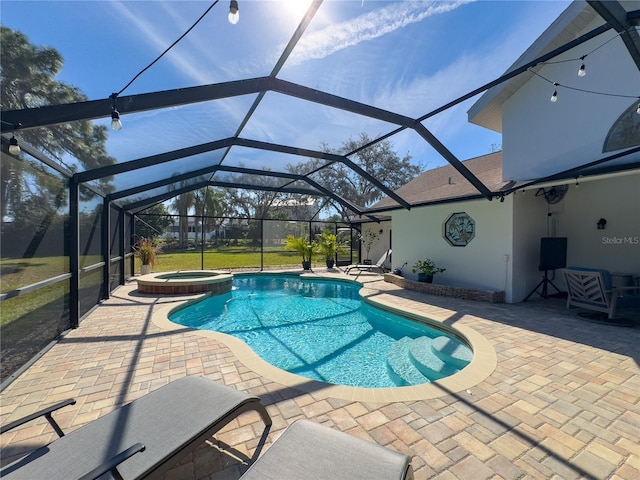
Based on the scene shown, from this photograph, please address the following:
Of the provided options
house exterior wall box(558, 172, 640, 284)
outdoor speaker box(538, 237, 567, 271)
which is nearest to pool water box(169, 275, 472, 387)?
outdoor speaker box(538, 237, 567, 271)

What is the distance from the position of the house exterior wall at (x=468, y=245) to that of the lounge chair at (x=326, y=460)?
25.4ft

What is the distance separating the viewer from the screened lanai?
10.6 feet

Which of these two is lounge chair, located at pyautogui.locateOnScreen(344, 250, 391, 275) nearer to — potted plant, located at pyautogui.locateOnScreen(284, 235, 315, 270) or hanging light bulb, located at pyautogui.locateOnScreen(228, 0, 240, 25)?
potted plant, located at pyautogui.locateOnScreen(284, 235, 315, 270)

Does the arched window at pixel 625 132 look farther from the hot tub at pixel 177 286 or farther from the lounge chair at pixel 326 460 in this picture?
the hot tub at pixel 177 286

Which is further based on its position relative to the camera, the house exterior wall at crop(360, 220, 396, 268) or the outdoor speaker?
the house exterior wall at crop(360, 220, 396, 268)

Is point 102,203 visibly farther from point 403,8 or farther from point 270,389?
point 403,8

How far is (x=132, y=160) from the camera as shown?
6.61m

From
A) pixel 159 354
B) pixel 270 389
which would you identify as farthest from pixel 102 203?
pixel 270 389

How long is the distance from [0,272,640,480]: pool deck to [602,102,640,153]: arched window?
3854 mm

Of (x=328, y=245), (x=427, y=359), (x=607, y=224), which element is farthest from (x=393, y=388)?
(x=328, y=245)

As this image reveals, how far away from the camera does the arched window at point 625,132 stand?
228 inches

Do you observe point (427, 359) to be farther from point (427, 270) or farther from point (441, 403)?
point (427, 270)

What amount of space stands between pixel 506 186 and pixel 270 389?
800 cm

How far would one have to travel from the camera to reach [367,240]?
58.2ft
